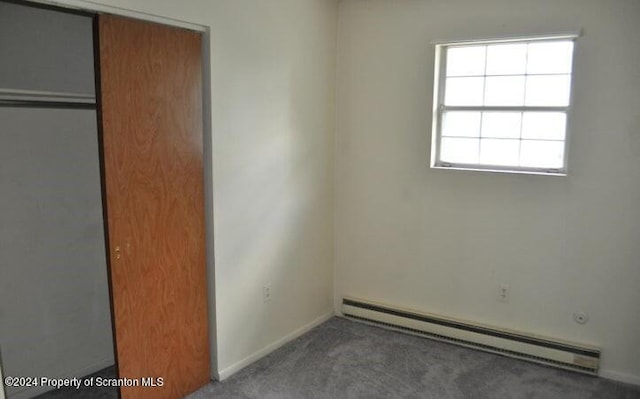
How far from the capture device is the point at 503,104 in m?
3.38

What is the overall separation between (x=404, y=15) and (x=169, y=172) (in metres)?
2.05

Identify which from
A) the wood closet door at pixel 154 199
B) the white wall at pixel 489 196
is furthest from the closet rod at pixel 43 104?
the white wall at pixel 489 196

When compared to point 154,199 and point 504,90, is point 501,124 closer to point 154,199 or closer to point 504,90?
point 504,90

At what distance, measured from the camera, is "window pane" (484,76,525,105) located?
10.9 feet

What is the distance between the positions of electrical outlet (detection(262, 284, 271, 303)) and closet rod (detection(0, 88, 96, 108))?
1.55m

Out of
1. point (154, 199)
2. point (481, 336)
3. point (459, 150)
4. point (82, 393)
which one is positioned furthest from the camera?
point (459, 150)

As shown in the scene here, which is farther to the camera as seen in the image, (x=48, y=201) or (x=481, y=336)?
(x=481, y=336)

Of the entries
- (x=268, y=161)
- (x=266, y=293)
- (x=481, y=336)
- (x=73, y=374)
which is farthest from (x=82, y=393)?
(x=481, y=336)

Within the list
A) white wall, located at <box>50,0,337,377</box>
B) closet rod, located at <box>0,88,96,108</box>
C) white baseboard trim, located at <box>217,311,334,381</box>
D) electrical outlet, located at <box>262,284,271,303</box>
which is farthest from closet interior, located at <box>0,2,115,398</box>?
electrical outlet, located at <box>262,284,271,303</box>

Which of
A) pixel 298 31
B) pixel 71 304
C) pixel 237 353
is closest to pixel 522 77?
pixel 298 31

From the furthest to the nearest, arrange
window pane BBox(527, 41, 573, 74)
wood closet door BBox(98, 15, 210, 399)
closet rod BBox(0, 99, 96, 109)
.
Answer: window pane BBox(527, 41, 573, 74) → closet rod BBox(0, 99, 96, 109) → wood closet door BBox(98, 15, 210, 399)

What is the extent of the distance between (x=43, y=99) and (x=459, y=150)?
2661 millimetres

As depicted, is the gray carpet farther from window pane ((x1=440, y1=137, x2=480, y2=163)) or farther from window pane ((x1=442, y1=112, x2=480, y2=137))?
window pane ((x1=442, y1=112, x2=480, y2=137))

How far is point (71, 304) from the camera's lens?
2.91 metres
